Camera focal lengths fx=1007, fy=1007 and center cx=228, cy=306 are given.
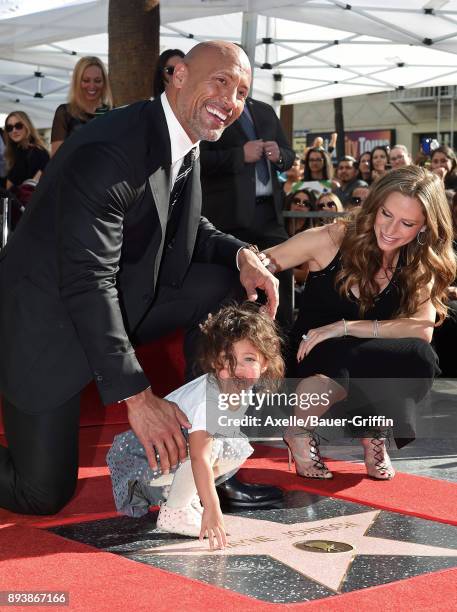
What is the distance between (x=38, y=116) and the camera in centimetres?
1528

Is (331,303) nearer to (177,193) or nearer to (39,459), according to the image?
(177,193)

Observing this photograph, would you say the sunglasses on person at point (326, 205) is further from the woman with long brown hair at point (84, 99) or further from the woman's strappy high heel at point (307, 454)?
the woman's strappy high heel at point (307, 454)

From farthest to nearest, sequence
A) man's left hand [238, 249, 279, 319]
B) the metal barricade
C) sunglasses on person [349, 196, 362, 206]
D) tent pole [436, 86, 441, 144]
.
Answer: tent pole [436, 86, 441, 144] → sunglasses on person [349, 196, 362, 206] → the metal barricade → man's left hand [238, 249, 279, 319]

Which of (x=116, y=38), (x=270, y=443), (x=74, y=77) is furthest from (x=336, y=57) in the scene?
(x=270, y=443)

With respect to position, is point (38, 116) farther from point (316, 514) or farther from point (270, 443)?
point (316, 514)

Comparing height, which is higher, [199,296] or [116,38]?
[116,38]

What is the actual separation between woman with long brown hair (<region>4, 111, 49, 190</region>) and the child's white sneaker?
4749 mm

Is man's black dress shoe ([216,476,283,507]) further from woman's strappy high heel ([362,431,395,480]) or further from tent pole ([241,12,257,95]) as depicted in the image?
tent pole ([241,12,257,95])

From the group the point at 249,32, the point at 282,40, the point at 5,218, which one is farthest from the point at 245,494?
the point at 282,40

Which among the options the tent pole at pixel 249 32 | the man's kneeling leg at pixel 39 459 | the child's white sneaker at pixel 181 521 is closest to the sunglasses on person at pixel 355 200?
the tent pole at pixel 249 32

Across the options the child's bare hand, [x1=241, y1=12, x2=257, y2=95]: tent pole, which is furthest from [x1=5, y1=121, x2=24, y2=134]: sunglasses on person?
the child's bare hand

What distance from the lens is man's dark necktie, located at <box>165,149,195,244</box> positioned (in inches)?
128

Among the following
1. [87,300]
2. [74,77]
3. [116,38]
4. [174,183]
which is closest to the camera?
[87,300]

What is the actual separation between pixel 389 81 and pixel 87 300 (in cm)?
1029
